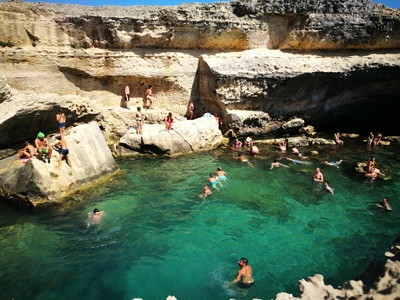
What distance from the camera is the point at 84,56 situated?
623 inches

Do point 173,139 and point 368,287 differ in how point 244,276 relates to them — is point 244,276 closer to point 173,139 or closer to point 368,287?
point 368,287

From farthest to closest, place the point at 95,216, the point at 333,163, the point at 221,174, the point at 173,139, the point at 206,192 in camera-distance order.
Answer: the point at 173,139, the point at 333,163, the point at 221,174, the point at 206,192, the point at 95,216

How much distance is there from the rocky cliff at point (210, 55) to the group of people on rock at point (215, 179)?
5.17m

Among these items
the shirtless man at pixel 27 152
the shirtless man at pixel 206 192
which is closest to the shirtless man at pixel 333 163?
the shirtless man at pixel 206 192

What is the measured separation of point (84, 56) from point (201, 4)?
24.5 feet

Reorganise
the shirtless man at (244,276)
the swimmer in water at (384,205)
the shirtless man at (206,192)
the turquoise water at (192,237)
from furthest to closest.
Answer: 1. the shirtless man at (206,192)
2. the swimmer in water at (384,205)
3. the turquoise water at (192,237)
4. the shirtless man at (244,276)

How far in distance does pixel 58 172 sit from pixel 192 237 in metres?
5.81

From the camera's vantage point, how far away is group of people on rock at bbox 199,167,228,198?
11398mm

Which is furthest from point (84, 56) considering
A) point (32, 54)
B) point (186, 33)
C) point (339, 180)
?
point (339, 180)

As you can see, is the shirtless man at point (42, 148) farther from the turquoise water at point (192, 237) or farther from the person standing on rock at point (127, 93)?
the person standing on rock at point (127, 93)

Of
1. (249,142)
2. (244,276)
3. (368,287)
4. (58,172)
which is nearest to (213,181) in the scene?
(249,142)

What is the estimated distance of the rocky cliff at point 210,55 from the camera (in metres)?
15.4

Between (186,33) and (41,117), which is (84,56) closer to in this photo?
(41,117)

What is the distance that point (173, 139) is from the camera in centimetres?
1486
